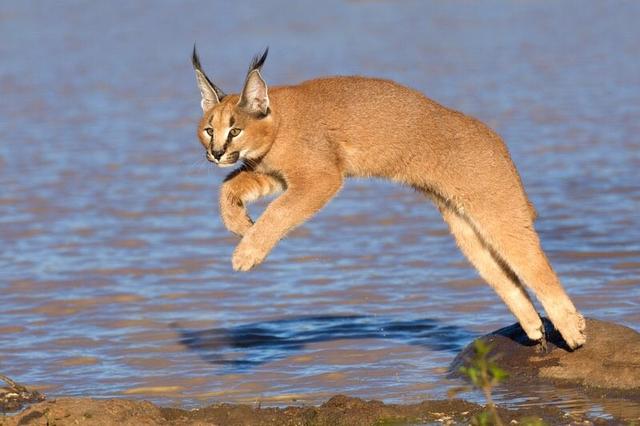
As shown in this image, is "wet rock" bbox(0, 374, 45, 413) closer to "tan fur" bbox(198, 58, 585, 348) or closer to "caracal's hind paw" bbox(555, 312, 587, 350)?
"tan fur" bbox(198, 58, 585, 348)

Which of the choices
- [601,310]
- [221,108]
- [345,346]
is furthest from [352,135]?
[601,310]

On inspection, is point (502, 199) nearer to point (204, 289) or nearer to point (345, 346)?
point (345, 346)

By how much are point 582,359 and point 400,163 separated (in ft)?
6.85

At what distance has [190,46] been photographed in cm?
3541

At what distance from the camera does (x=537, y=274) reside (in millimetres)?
10781

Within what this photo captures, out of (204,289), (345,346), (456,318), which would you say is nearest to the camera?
(345,346)

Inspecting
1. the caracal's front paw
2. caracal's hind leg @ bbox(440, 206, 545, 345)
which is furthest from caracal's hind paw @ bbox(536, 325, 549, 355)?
the caracal's front paw

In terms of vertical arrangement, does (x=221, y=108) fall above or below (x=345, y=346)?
above

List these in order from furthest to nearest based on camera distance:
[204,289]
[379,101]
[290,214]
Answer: [204,289] → [379,101] → [290,214]

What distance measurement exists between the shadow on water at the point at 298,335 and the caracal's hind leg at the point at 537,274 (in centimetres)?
151

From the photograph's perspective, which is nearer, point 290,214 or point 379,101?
point 290,214

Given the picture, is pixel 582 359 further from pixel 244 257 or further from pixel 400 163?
pixel 244 257

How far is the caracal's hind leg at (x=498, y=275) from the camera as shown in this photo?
36.6ft

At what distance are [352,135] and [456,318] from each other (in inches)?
120
